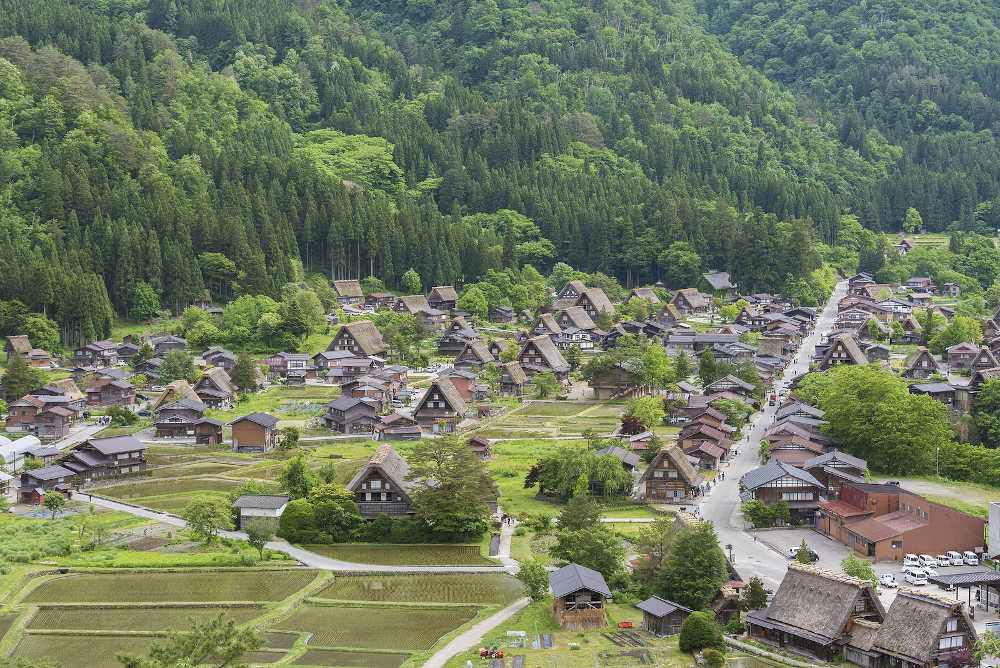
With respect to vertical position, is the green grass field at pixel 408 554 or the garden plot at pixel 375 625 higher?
the garden plot at pixel 375 625

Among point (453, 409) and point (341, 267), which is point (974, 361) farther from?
point (341, 267)

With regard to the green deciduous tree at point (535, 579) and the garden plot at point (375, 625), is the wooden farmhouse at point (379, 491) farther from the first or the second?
the green deciduous tree at point (535, 579)

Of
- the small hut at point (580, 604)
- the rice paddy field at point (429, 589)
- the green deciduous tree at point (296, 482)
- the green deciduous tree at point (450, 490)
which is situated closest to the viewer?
the small hut at point (580, 604)

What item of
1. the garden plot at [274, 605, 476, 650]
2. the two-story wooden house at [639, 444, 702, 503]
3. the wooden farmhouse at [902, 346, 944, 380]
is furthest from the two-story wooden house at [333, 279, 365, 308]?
the garden plot at [274, 605, 476, 650]

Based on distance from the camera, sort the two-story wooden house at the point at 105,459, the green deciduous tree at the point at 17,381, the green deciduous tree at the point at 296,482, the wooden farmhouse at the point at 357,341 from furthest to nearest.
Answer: the wooden farmhouse at the point at 357,341 → the green deciduous tree at the point at 17,381 → the two-story wooden house at the point at 105,459 → the green deciduous tree at the point at 296,482

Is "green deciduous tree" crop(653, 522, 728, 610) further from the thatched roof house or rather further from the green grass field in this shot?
the green grass field

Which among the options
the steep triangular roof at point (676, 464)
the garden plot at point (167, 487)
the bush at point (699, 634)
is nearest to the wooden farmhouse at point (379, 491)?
the garden plot at point (167, 487)

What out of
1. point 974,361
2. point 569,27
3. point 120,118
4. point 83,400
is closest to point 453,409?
point 83,400

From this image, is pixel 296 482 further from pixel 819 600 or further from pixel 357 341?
pixel 357 341
